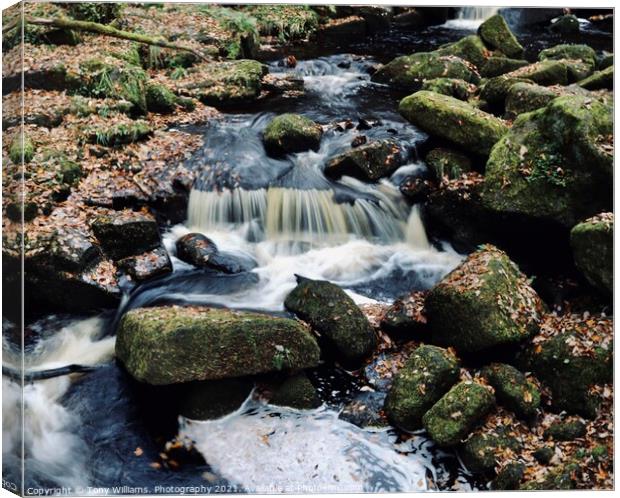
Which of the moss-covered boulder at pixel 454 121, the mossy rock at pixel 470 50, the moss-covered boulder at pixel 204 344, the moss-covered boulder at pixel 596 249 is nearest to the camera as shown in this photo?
the moss-covered boulder at pixel 204 344

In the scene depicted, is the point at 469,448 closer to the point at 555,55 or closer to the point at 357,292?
the point at 357,292

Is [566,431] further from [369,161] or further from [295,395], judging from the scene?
[369,161]

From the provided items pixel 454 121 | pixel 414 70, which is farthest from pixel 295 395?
pixel 414 70

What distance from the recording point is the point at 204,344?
210 inches

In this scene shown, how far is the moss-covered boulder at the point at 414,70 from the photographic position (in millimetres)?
8008

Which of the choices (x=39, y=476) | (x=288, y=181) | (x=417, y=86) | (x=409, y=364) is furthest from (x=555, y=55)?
(x=39, y=476)

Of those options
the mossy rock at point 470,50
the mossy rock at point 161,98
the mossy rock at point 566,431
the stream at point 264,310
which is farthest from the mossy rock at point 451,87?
the mossy rock at point 566,431

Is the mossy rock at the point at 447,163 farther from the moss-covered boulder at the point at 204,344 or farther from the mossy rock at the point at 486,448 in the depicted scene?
the mossy rock at the point at 486,448

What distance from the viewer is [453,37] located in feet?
26.4

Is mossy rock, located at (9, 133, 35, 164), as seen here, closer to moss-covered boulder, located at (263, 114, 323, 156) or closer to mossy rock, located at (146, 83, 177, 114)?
mossy rock, located at (146, 83, 177, 114)

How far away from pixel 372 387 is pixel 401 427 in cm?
48

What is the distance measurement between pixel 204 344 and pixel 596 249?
359 cm

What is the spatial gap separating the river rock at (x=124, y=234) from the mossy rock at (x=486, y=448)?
3.44 metres

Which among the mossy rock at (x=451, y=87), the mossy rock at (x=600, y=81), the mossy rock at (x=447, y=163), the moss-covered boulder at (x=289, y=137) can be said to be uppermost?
the mossy rock at (x=600, y=81)
